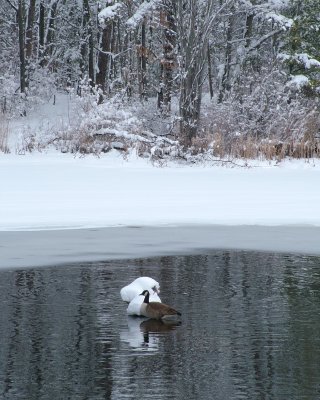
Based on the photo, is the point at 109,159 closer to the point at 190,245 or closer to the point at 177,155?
the point at 177,155

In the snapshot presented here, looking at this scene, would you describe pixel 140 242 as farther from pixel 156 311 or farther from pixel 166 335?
pixel 166 335

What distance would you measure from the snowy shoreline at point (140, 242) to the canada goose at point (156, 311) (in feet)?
8.87

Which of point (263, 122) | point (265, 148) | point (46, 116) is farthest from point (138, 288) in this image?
point (46, 116)

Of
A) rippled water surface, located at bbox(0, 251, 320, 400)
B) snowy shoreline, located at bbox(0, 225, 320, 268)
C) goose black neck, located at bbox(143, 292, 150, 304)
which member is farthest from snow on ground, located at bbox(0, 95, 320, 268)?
goose black neck, located at bbox(143, 292, 150, 304)

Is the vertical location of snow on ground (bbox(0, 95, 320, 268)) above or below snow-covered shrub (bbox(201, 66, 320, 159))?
below

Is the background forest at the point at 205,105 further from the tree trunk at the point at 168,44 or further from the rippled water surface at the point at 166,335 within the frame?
the rippled water surface at the point at 166,335

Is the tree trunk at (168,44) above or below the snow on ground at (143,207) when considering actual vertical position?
above

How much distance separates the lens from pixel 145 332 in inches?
272

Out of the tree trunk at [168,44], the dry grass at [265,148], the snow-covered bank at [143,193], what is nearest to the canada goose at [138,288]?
the snow-covered bank at [143,193]

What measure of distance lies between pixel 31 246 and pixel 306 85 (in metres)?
18.3

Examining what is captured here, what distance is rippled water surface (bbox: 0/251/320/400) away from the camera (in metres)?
5.35

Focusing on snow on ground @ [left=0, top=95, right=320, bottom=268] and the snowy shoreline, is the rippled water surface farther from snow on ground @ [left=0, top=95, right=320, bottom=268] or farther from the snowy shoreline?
snow on ground @ [left=0, top=95, right=320, bottom=268]

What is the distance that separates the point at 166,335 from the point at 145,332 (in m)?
0.20

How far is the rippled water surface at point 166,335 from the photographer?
5348 millimetres
